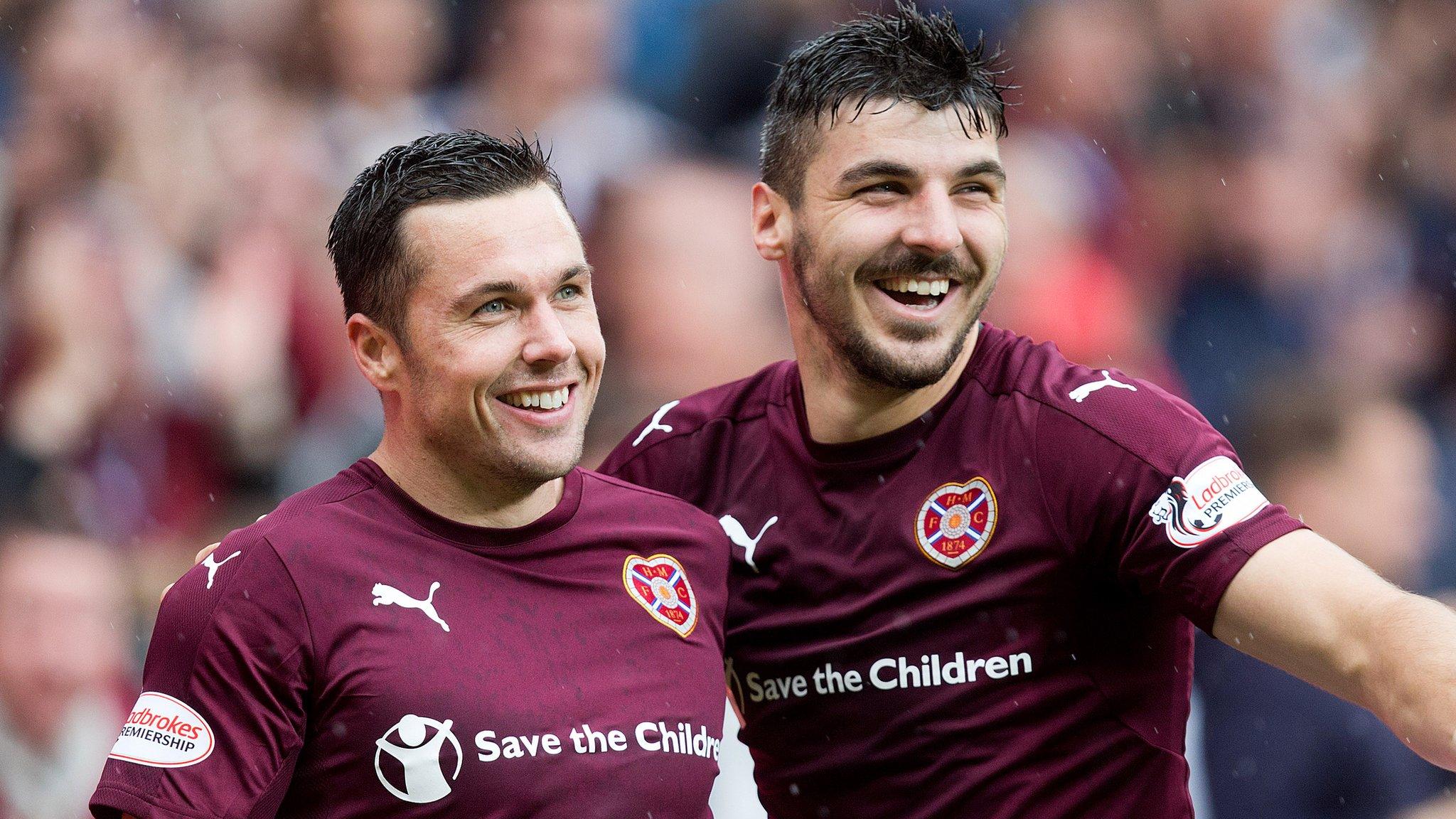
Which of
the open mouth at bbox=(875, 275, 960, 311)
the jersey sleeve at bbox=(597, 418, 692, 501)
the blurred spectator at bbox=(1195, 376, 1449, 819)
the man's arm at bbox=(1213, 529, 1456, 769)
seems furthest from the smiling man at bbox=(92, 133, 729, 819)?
the blurred spectator at bbox=(1195, 376, 1449, 819)

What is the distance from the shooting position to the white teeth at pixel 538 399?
8.59 ft

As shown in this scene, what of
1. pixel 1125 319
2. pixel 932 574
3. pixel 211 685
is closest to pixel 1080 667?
pixel 932 574

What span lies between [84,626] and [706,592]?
3.13 meters

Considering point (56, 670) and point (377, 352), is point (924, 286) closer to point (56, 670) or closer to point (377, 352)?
point (377, 352)

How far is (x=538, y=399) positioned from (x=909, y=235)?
0.73m

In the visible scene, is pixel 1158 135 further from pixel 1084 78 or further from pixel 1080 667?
pixel 1080 667

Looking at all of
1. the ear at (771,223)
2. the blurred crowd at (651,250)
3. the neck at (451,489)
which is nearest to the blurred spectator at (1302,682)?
the blurred crowd at (651,250)

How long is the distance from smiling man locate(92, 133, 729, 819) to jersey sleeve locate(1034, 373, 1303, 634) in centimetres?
67

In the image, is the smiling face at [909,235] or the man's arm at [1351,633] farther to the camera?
the smiling face at [909,235]

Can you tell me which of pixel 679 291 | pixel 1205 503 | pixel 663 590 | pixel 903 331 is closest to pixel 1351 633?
pixel 1205 503

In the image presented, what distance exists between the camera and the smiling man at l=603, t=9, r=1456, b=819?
2.73 m

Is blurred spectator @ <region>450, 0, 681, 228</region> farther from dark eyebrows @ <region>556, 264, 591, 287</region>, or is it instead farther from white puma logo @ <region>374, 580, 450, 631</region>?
white puma logo @ <region>374, 580, 450, 631</region>

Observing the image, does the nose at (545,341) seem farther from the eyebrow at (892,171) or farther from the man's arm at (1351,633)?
the man's arm at (1351,633)

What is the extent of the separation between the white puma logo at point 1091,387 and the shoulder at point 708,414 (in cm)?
66
